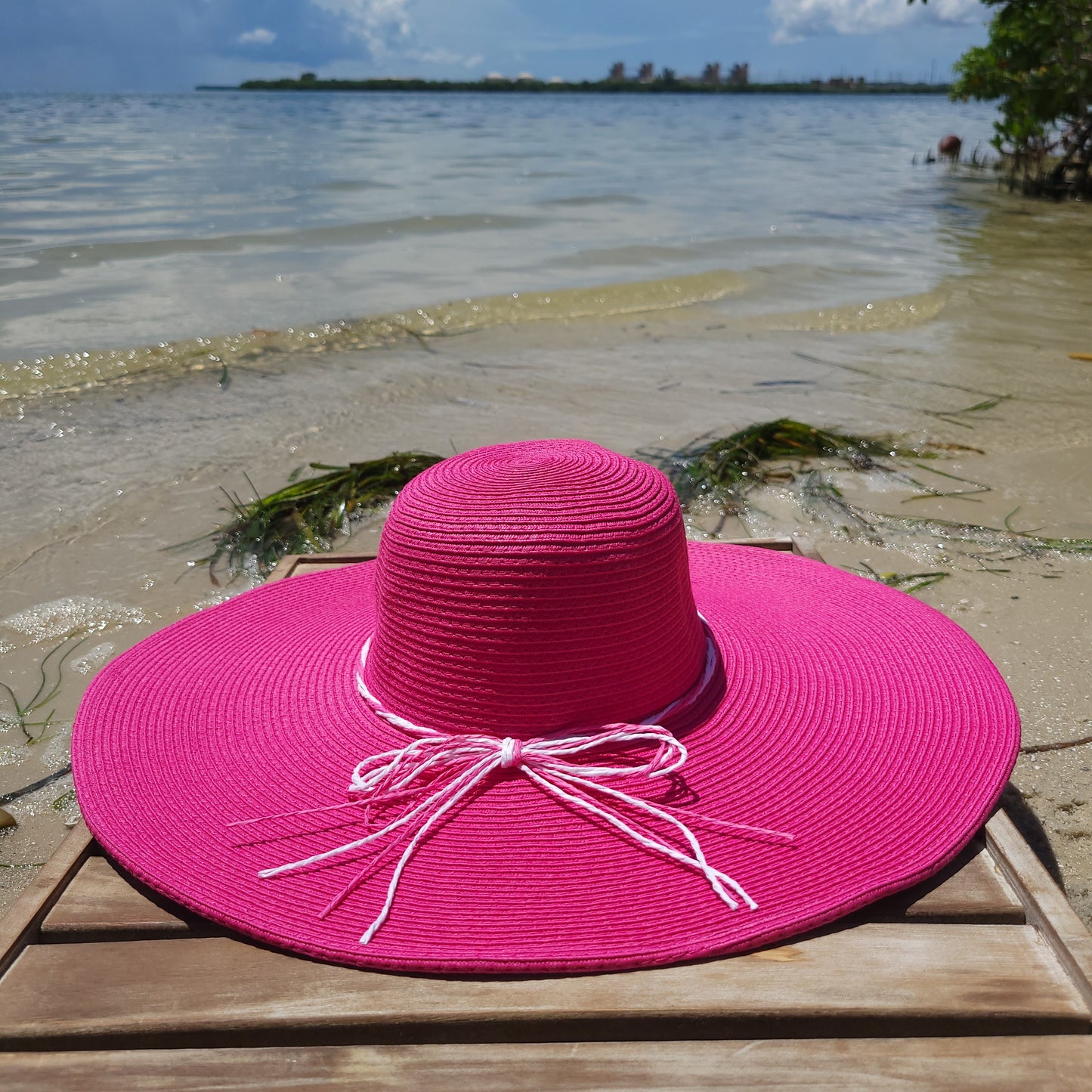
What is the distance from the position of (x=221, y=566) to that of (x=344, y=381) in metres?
2.92

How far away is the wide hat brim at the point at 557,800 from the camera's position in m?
1.38

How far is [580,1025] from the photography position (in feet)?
4.38

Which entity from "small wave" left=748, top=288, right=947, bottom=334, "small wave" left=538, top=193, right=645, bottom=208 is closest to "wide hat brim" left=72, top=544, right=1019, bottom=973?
"small wave" left=748, top=288, right=947, bottom=334

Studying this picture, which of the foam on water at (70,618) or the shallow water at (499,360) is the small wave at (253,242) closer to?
the shallow water at (499,360)

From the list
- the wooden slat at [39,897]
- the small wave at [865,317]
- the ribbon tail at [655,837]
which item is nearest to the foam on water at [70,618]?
the wooden slat at [39,897]

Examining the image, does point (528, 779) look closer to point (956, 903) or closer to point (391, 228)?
point (956, 903)

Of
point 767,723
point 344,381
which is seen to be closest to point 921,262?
point 344,381

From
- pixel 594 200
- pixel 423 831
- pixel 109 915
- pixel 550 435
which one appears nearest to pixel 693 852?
pixel 423 831

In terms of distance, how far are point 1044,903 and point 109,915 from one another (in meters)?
1.44

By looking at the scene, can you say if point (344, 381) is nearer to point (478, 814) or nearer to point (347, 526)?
point (347, 526)

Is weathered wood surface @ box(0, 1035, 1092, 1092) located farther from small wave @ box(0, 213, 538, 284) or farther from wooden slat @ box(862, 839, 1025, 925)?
small wave @ box(0, 213, 538, 284)

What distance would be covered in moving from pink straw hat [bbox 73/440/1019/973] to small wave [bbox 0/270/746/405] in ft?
17.4

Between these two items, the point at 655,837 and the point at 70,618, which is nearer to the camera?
the point at 655,837

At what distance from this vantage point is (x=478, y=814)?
5.04 ft
